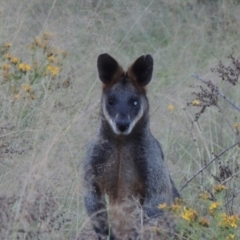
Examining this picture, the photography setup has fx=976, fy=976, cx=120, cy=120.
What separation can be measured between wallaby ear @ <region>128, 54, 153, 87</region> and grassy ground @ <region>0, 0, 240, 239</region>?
1.52ft

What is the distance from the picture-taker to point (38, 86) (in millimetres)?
7547

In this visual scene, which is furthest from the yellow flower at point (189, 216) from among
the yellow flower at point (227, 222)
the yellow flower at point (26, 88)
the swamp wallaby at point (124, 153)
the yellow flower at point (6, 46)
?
the yellow flower at point (6, 46)

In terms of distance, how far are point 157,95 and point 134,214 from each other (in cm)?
330

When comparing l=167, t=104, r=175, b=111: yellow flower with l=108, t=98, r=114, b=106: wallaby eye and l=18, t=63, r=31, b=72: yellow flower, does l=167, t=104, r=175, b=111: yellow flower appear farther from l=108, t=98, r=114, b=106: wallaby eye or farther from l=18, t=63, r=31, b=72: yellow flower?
l=108, t=98, r=114, b=106: wallaby eye

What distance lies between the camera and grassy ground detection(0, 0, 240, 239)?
5.39m

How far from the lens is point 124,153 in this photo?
6234mm

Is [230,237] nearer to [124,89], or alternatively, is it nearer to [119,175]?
[119,175]

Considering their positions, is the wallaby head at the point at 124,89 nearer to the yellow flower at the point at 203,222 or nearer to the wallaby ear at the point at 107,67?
the wallaby ear at the point at 107,67

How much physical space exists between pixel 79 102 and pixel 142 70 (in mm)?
1460

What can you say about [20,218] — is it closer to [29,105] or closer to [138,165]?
[138,165]

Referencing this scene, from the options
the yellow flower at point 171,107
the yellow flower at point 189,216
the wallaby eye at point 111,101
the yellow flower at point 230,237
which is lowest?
the yellow flower at point 171,107

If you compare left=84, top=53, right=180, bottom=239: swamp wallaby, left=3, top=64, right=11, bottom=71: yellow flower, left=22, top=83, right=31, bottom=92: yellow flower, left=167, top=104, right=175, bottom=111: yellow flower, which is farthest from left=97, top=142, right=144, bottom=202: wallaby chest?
left=167, top=104, right=175, bottom=111: yellow flower

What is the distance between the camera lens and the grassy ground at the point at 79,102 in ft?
17.7

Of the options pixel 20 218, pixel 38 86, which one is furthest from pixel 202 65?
pixel 20 218
